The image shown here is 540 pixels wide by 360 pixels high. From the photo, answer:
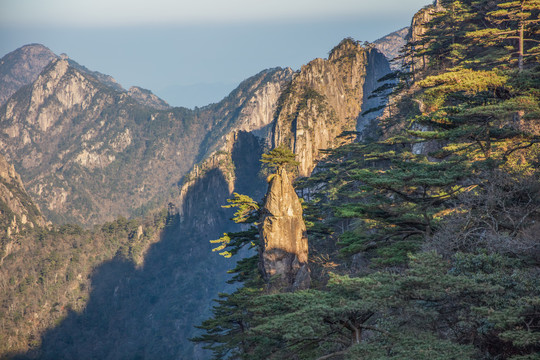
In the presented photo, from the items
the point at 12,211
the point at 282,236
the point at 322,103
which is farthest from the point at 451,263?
the point at 12,211

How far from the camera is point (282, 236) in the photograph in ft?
112

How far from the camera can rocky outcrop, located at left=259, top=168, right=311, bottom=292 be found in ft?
111

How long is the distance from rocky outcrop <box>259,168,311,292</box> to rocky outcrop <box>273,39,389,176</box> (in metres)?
57.8

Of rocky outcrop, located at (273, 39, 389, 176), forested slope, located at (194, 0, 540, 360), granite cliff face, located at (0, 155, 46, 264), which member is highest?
rocky outcrop, located at (273, 39, 389, 176)

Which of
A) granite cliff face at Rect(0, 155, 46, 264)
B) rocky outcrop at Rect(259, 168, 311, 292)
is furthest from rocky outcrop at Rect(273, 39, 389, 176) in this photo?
granite cliff face at Rect(0, 155, 46, 264)

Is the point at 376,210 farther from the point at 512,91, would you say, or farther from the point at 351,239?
the point at 512,91

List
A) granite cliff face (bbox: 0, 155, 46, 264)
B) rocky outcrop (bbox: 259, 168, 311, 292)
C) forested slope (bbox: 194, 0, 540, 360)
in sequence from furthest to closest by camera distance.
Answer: granite cliff face (bbox: 0, 155, 46, 264) → rocky outcrop (bbox: 259, 168, 311, 292) → forested slope (bbox: 194, 0, 540, 360)

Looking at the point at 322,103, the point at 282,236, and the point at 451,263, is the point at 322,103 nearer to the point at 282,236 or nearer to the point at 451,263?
the point at 282,236

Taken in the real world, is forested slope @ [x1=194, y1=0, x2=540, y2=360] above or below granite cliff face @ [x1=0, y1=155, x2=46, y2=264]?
above

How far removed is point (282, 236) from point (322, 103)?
8454 cm

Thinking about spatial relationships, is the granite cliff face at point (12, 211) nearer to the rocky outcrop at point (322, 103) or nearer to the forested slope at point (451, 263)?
the rocky outcrop at point (322, 103)

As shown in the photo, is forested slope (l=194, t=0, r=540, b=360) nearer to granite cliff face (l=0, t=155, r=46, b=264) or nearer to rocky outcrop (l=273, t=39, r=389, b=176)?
rocky outcrop (l=273, t=39, r=389, b=176)

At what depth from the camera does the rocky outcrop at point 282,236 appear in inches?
1334

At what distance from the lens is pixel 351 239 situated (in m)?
18.5
